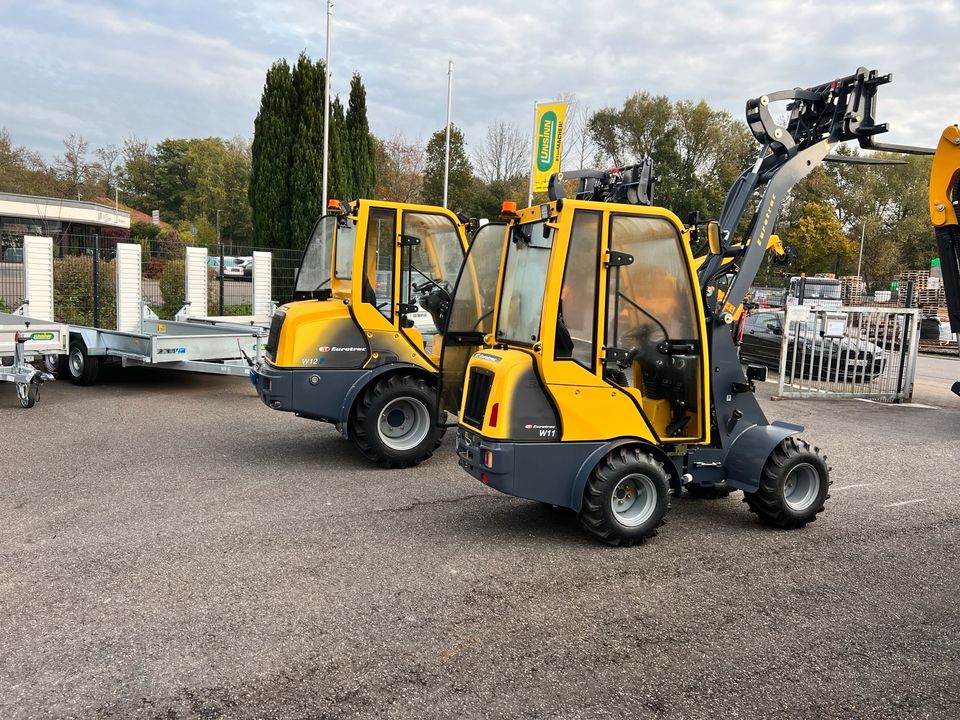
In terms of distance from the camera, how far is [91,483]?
6336 mm

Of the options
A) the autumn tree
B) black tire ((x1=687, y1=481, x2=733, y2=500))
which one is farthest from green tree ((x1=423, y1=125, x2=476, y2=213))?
black tire ((x1=687, y1=481, x2=733, y2=500))

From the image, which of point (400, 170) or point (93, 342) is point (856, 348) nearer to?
point (93, 342)

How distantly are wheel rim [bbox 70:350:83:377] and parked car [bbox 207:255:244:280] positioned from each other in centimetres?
540

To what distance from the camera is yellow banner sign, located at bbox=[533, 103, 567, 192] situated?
2316cm

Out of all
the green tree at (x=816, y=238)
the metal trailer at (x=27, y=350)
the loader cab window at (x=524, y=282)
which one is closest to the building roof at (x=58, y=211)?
the metal trailer at (x=27, y=350)

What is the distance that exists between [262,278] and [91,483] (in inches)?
388

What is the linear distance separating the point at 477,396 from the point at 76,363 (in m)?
8.64

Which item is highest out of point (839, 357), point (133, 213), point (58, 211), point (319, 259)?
point (133, 213)

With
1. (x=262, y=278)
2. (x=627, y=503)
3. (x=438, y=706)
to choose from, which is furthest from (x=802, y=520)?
(x=262, y=278)

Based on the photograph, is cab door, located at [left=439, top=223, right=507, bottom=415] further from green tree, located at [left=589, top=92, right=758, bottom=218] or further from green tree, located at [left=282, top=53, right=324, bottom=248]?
green tree, located at [left=589, top=92, right=758, bottom=218]

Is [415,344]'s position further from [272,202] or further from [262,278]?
[272,202]

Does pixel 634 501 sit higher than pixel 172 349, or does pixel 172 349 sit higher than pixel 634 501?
pixel 172 349

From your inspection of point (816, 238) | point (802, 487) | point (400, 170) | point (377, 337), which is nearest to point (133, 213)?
point (400, 170)

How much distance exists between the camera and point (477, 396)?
516cm
